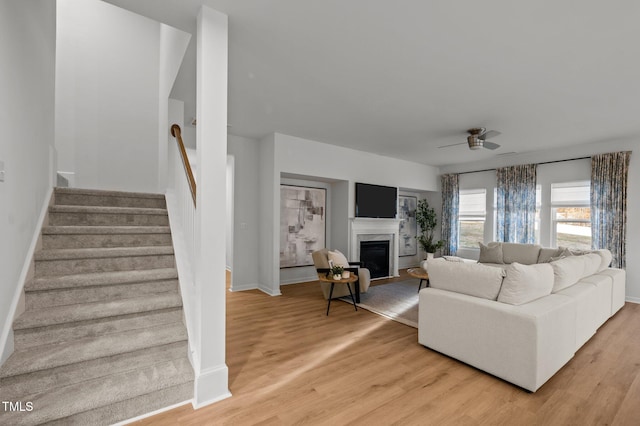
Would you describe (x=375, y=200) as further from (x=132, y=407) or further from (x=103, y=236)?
(x=132, y=407)

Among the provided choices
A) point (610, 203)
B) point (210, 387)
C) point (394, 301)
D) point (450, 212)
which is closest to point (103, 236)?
point (210, 387)

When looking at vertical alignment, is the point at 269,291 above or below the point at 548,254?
below

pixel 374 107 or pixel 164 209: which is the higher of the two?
pixel 374 107

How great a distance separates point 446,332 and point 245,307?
8.83 feet

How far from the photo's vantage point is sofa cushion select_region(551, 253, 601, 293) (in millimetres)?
2799

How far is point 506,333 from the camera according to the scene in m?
2.29

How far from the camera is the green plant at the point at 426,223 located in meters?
7.45

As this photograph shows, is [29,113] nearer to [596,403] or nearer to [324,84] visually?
[324,84]

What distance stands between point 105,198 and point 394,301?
Result: 13.7ft

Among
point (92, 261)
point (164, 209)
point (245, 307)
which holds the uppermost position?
point (164, 209)

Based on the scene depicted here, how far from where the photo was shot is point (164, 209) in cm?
340

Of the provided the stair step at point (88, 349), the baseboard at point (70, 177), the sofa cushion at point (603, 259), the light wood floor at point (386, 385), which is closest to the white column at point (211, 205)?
the light wood floor at point (386, 385)

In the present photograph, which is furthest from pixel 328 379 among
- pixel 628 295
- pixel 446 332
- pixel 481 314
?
pixel 628 295

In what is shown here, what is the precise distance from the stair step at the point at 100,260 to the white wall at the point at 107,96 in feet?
7.80
